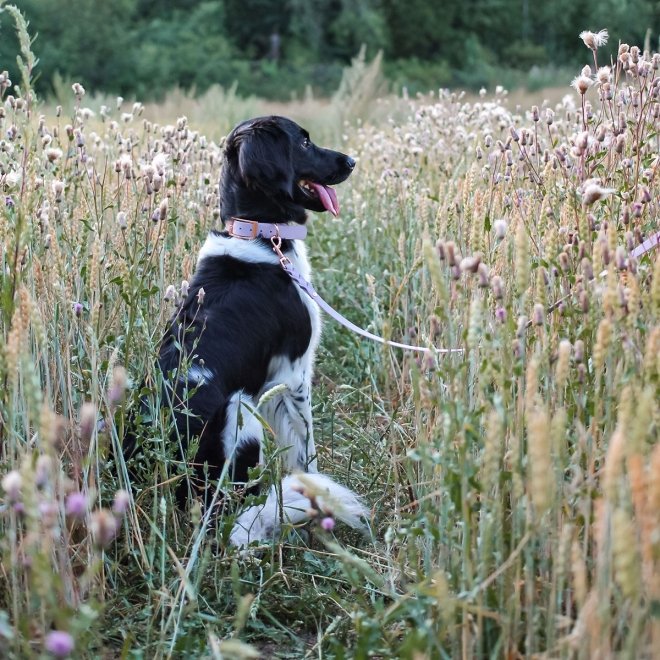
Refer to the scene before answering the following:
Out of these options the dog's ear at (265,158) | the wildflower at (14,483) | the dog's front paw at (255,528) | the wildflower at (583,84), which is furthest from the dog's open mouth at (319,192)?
the wildflower at (14,483)

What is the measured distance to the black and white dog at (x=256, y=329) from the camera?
3.18 metres

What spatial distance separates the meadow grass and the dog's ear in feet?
1.12

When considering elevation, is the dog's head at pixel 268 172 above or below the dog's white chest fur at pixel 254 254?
above

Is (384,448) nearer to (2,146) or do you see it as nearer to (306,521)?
(306,521)

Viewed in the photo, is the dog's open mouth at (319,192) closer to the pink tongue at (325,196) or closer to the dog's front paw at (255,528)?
the pink tongue at (325,196)

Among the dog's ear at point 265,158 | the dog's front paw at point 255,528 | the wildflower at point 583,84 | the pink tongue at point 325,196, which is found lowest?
the dog's front paw at point 255,528

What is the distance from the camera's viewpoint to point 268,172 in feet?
12.5

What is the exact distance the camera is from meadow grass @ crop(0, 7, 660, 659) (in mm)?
1707

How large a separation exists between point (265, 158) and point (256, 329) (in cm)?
75

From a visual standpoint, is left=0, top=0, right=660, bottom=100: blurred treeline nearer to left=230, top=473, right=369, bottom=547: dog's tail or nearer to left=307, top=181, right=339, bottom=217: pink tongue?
left=307, top=181, right=339, bottom=217: pink tongue

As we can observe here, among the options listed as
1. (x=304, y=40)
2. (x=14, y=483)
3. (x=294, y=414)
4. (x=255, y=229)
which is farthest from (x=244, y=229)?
(x=304, y=40)

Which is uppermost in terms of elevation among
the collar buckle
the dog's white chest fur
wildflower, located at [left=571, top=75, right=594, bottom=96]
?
wildflower, located at [left=571, top=75, right=594, bottom=96]

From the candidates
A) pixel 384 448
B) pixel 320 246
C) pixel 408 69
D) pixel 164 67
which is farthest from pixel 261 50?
pixel 384 448

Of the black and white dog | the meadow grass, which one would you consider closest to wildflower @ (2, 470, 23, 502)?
the meadow grass
